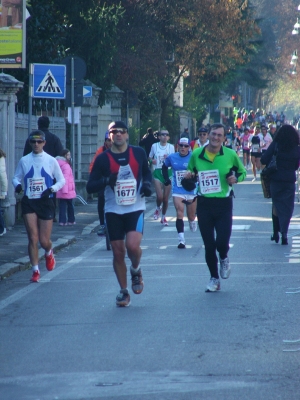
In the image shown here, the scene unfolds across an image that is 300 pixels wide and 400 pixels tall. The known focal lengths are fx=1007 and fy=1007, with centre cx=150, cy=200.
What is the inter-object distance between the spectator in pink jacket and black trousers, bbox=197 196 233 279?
325 inches

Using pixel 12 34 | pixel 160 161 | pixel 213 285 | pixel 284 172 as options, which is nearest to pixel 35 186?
pixel 213 285

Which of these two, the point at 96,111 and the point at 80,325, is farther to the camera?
the point at 96,111

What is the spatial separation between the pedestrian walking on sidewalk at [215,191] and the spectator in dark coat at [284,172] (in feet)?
13.6

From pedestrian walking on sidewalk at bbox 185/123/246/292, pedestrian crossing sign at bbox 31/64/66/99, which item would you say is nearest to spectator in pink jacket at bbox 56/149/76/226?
pedestrian crossing sign at bbox 31/64/66/99

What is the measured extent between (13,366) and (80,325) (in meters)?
1.64

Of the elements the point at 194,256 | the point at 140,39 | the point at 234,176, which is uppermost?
the point at 140,39

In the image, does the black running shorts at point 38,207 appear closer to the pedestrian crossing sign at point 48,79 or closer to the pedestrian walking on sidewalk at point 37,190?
the pedestrian walking on sidewalk at point 37,190

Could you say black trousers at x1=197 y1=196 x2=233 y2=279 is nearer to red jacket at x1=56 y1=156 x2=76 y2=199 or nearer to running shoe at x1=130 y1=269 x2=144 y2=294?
running shoe at x1=130 y1=269 x2=144 y2=294

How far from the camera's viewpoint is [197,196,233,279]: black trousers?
1055 cm

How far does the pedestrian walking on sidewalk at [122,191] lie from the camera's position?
966 cm

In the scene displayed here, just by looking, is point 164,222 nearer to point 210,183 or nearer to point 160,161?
point 160,161

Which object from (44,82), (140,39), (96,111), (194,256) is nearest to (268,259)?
(194,256)

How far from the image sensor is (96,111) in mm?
28750

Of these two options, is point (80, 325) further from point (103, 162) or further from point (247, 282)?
point (247, 282)
